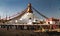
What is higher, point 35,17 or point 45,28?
point 35,17

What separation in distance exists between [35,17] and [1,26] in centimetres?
1182

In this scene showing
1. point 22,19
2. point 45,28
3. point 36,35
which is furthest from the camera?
point 22,19

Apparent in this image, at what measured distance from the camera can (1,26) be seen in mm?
37656

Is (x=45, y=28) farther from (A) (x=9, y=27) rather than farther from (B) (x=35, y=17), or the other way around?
(B) (x=35, y=17)

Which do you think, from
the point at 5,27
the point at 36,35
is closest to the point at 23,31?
the point at 36,35

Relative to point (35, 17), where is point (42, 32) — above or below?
below

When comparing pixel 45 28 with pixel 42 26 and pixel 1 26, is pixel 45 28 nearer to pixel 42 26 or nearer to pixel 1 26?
pixel 42 26

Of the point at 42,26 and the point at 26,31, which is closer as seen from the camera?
the point at 26,31

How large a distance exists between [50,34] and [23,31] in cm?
543

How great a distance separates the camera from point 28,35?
1298 inches

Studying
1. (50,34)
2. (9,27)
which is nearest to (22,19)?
(9,27)

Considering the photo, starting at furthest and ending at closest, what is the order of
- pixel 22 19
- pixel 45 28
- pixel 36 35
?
pixel 22 19, pixel 45 28, pixel 36 35

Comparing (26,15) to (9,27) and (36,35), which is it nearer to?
(9,27)

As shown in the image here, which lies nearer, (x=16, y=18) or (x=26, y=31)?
(x=26, y=31)
